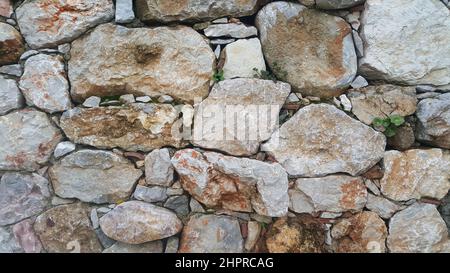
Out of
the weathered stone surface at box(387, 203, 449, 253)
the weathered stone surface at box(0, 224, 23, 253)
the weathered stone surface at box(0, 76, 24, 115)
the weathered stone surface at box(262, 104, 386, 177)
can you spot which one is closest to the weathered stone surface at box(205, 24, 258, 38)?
the weathered stone surface at box(262, 104, 386, 177)

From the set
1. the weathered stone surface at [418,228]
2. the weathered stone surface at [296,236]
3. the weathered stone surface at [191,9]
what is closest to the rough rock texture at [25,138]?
the weathered stone surface at [191,9]

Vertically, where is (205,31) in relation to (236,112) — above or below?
above

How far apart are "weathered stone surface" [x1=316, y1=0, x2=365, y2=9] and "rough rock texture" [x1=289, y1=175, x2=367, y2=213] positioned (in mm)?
954

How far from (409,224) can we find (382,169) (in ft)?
1.19

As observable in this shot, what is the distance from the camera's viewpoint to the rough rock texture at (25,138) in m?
1.86

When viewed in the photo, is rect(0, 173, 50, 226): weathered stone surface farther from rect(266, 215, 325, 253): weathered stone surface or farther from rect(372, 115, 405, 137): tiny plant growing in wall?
rect(372, 115, 405, 137): tiny plant growing in wall

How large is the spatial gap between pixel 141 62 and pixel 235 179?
2.81 feet

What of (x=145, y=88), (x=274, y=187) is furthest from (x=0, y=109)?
(x=274, y=187)

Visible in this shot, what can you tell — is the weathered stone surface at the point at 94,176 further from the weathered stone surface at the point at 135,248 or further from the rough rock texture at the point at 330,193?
the rough rock texture at the point at 330,193

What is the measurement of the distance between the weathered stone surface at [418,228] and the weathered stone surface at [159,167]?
1.34 m

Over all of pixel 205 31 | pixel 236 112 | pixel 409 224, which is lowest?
pixel 409 224

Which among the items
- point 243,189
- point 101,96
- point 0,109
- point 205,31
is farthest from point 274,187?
point 0,109

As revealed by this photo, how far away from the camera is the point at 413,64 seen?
1824mm
